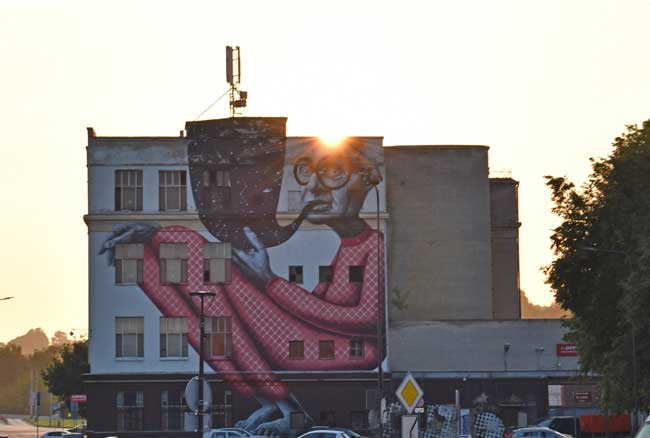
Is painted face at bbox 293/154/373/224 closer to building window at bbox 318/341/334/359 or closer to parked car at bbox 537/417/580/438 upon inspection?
building window at bbox 318/341/334/359

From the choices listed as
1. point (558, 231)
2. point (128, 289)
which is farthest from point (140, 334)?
point (558, 231)

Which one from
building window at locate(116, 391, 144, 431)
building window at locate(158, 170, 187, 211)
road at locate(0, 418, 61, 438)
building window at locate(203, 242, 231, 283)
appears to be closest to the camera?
building window at locate(116, 391, 144, 431)

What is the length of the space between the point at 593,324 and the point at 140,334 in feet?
111

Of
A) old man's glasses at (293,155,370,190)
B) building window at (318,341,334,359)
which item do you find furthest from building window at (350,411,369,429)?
old man's glasses at (293,155,370,190)

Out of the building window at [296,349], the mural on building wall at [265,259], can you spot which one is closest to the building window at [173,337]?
the mural on building wall at [265,259]

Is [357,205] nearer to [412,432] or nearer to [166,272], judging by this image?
[166,272]

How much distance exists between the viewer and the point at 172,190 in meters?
89.1

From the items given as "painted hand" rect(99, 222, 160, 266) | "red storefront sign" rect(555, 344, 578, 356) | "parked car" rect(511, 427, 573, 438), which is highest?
"painted hand" rect(99, 222, 160, 266)

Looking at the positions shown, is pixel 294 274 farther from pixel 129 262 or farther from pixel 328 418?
pixel 129 262

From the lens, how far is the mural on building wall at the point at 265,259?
3487 inches

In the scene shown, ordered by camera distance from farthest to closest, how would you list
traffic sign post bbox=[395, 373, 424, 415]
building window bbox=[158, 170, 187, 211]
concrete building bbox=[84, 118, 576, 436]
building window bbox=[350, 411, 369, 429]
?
building window bbox=[158, 170, 187, 211]
concrete building bbox=[84, 118, 576, 436]
building window bbox=[350, 411, 369, 429]
traffic sign post bbox=[395, 373, 424, 415]

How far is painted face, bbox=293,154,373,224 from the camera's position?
89.6 meters

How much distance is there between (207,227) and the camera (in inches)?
3497

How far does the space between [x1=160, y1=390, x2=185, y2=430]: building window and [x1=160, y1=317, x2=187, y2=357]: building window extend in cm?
243
